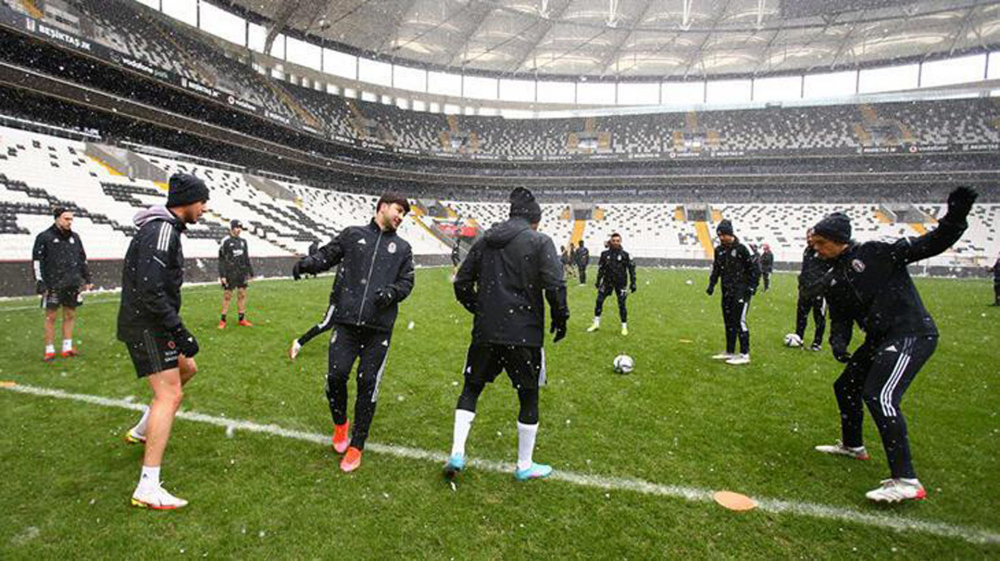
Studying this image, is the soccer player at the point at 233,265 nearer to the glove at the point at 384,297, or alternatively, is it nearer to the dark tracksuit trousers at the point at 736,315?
the glove at the point at 384,297

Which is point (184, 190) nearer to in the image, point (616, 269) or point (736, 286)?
point (736, 286)

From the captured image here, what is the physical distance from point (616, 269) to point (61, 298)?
9.10 m

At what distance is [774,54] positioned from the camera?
47.4m

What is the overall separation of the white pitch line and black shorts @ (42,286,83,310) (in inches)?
156

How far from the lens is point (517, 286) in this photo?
3.63 metres

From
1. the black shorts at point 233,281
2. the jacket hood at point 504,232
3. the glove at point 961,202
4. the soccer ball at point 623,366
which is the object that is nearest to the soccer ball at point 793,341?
the soccer ball at point 623,366

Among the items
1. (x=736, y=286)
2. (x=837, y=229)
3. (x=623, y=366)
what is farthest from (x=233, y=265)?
(x=837, y=229)

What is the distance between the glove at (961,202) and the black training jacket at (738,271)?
4405mm

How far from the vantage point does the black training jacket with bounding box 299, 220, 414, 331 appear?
389 centimetres

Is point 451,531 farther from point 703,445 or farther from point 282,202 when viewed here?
point 282,202

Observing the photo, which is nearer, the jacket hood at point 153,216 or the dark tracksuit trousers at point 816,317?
the jacket hood at point 153,216

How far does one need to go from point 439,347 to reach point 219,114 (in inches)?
1299

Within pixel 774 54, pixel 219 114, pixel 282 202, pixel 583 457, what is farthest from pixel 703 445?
pixel 774 54

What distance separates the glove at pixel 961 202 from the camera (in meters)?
3.00
